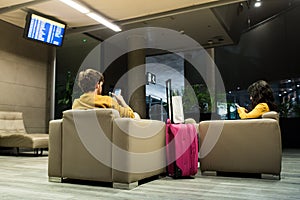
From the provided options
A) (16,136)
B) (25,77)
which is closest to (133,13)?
(25,77)

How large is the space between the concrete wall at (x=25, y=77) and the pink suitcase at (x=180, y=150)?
4.63m

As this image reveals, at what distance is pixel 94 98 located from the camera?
2.73 metres

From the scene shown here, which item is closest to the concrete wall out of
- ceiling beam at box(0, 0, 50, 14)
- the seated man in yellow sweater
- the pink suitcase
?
ceiling beam at box(0, 0, 50, 14)

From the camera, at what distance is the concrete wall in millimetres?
6402

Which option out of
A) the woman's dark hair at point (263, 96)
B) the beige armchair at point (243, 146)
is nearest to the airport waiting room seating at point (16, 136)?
the beige armchair at point (243, 146)

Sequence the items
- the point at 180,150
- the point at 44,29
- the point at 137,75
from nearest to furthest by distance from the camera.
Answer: the point at 180,150
the point at 44,29
the point at 137,75

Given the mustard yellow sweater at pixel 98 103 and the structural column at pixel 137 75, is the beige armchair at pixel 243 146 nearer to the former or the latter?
the mustard yellow sweater at pixel 98 103

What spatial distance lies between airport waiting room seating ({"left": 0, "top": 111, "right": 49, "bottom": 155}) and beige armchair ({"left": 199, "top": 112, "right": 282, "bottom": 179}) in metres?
3.53

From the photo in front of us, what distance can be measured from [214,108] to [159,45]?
2587 millimetres

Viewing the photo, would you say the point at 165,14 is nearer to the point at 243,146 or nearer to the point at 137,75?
the point at 137,75

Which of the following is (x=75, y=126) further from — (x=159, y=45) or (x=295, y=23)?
(x=295, y=23)

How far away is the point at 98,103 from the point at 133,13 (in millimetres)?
3927

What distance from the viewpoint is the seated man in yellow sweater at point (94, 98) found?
2720 millimetres

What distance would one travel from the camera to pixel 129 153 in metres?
2.48
